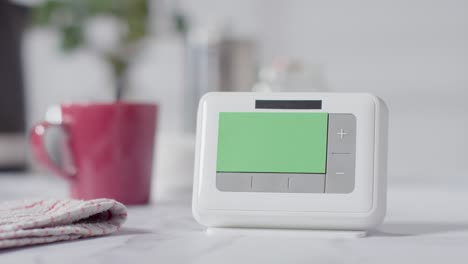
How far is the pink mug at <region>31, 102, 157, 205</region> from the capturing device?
0.82 meters

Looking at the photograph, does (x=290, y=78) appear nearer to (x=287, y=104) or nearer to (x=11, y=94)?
(x=287, y=104)

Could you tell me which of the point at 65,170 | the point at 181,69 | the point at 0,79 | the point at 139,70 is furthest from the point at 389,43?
the point at 65,170

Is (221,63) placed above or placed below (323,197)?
above

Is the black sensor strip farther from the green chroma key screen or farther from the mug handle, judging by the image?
the mug handle

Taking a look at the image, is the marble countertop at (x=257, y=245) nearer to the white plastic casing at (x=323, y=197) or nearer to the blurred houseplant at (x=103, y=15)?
the white plastic casing at (x=323, y=197)

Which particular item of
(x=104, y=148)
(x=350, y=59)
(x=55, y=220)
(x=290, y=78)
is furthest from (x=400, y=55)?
(x=55, y=220)

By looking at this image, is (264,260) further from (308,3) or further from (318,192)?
(308,3)

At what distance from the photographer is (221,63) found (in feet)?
4.82

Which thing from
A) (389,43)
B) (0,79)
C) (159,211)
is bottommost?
(159,211)

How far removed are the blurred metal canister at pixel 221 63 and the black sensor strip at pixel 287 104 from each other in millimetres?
774

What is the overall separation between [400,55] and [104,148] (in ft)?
4.92

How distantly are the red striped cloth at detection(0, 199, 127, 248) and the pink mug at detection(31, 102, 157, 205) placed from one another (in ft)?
0.48

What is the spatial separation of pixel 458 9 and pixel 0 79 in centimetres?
139

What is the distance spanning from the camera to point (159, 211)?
80 centimetres
